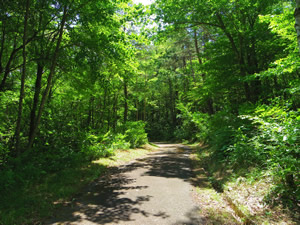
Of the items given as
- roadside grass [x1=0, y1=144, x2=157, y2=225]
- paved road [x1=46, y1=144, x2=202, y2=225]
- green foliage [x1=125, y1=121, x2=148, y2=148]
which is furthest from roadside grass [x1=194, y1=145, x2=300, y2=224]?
green foliage [x1=125, y1=121, x2=148, y2=148]

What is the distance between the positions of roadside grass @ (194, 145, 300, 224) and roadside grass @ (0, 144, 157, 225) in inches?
172

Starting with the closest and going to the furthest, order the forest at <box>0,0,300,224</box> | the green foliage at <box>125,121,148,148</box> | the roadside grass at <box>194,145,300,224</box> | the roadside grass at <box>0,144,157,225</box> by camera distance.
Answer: the roadside grass at <box>194,145,300,224</box> → the roadside grass at <box>0,144,157,225</box> → the forest at <box>0,0,300,224</box> → the green foliage at <box>125,121,148,148</box>

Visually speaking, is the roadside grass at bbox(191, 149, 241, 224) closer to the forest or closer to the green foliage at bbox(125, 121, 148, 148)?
the forest

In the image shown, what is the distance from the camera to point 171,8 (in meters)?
8.98

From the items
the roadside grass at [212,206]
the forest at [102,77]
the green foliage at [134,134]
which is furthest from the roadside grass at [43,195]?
the green foliage at [134,134]

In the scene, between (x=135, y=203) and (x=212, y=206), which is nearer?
(x=212, y=206)

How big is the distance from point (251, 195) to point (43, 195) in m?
5.41

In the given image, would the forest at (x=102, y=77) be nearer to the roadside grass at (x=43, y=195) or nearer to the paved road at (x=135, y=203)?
the roadside grass at (x=43, y=195)

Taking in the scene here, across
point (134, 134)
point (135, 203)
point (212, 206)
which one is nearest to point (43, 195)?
point (135, 203)

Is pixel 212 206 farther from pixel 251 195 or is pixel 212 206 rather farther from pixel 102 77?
pixel 102 77

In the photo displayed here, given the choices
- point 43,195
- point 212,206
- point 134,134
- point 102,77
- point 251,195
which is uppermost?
point 102,77

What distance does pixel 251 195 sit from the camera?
4.26m

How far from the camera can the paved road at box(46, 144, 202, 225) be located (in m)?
3.81

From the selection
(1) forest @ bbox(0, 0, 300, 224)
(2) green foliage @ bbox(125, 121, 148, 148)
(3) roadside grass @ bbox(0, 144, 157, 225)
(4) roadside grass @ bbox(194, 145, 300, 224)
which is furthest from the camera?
(2) green foliage @ bbox(125, 121, 148, 148)
